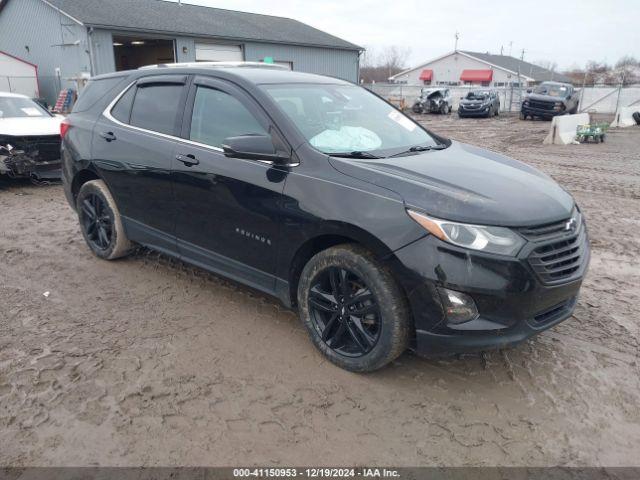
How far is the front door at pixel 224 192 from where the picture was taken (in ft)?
10.9

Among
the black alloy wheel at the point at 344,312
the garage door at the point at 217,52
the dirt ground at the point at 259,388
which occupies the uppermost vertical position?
the garage door at the point at 217,52

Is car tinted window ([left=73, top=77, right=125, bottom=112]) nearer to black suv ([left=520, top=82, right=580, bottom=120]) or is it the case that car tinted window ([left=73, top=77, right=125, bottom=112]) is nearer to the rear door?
the rear door

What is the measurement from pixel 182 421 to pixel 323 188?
1541 mm

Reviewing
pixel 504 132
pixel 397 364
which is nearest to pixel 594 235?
pixel 397 364

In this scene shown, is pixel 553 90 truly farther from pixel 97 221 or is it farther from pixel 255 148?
pixel 255 148

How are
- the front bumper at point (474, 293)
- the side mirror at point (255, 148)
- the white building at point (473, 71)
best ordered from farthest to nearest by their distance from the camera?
the white building at point (473, 71)
the side mirror at point (255, 148)
the front bumper at point (474, 293)

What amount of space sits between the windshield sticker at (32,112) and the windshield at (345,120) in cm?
747

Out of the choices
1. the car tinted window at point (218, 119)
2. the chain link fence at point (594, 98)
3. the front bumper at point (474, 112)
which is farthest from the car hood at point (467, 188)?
the front bumper at point (474, 112)

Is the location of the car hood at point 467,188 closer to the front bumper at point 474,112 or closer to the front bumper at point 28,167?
the front bumper at point 28,167

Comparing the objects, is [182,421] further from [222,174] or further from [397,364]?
A: [222,174]

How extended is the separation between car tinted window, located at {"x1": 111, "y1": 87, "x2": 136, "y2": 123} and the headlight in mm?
3054

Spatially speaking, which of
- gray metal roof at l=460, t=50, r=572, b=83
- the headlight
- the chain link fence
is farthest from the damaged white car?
gray metal roof at l=460, t=50, r=572, b=83

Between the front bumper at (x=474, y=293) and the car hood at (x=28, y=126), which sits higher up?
the car hood at (x=28, y=126)

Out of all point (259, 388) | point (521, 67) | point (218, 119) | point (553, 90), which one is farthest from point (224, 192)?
point (521, 67)
